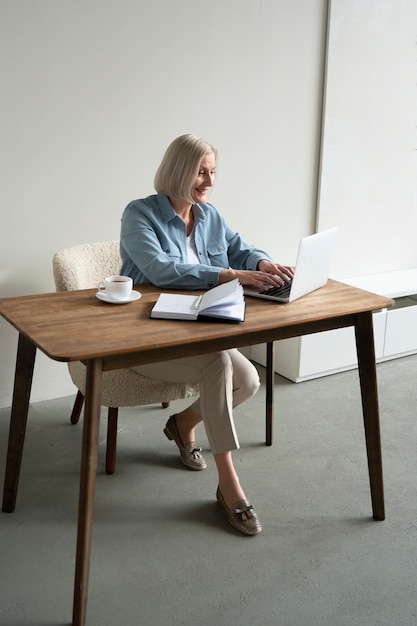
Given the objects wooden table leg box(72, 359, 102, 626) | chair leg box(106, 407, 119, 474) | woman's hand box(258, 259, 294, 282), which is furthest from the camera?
chair leg box(106, 407, 119, 474)

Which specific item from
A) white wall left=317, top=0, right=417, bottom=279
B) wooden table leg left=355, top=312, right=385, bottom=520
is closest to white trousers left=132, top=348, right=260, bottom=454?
wooden table leg left=355, top=312, right=385, bottom=520

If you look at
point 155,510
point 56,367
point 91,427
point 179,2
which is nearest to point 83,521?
point 91,427

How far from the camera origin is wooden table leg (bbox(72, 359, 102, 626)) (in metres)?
1.78

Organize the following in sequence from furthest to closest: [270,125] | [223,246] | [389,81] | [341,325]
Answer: [389,81] → [270,125] → [223,246] → [341,325]

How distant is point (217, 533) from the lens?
226cm

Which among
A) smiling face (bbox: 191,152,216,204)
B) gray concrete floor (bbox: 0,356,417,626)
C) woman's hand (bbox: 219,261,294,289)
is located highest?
smiling face (bbox: 191,152,216,204)

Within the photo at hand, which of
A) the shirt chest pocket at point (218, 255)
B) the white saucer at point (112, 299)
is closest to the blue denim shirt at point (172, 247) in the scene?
the shirt chest pocket at point (218, 255)

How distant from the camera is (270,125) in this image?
11.0ft

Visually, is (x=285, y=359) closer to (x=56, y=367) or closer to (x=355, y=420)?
(x=355, y=420)

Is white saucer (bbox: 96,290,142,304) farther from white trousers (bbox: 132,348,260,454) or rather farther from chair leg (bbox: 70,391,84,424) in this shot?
chair leg (bbox: 70,391,84,424)

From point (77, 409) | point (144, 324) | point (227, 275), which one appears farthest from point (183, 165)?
point (77, 409)

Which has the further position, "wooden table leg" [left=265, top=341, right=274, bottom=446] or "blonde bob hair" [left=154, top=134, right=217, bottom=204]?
"wooden table leg" [left=265, top=341, right=274, bottom=446]

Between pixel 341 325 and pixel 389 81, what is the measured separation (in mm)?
1925

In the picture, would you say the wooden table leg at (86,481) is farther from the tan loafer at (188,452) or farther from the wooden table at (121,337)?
the tan loafer at (188,452)
